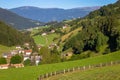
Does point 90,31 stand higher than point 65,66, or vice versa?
point 90,31

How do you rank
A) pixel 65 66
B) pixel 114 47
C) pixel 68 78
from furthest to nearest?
A: pixel 114 47, pixel 65 66, pixel 68 78

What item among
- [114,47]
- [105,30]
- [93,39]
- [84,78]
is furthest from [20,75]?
[105,30]

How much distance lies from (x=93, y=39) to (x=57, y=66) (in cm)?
5930

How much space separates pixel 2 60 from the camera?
375 feet

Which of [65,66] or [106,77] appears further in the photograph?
[65,66]

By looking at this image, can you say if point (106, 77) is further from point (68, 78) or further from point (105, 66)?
point (105, 66)

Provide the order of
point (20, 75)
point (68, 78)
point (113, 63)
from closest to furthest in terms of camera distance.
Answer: point (68, 78)
point (20, 75)
point (113, 63)

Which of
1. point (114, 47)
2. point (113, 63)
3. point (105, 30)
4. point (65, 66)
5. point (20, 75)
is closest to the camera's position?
point (20, 75)

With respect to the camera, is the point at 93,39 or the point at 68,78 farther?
the point at 93,39

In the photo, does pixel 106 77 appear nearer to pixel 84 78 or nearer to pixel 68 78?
pixel 84 78

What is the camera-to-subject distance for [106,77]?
129ft

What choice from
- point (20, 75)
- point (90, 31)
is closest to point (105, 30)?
point (90, 31)

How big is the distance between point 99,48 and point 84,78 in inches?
2630

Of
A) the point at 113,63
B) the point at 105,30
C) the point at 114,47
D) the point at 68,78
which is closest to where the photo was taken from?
the point at 68,78
